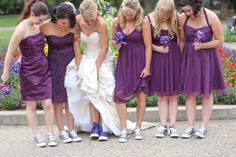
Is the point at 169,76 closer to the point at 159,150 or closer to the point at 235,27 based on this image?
the point at 159,150

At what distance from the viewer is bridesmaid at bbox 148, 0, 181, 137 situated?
19.2 ft

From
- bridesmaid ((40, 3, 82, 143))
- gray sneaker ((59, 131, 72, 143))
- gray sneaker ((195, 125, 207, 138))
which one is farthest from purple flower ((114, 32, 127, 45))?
gray sneaker ((195, 125, 207, 138))

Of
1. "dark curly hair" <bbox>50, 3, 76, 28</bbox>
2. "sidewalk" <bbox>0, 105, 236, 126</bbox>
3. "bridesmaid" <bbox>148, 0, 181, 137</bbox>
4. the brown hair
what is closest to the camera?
the brown hair

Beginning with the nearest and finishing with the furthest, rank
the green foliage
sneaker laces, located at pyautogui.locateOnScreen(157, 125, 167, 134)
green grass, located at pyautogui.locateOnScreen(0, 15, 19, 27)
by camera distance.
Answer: sneaker laces, located at pyautogui.locateOnScreen(157, 125, 167, 134)
the green foliage
green grass, located at pyautogui.locateOnScreen(0, 15, 19, 27)

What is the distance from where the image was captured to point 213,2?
38531 millimetres

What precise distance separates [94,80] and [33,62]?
0.77m

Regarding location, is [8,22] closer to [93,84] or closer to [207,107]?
[93,84]

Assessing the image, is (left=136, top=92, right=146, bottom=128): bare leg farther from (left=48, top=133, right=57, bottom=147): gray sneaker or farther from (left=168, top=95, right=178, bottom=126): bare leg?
(left=48, top=133, right=57, bottom=147): gray sneaker

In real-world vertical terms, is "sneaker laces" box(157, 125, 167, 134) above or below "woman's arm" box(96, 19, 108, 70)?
below

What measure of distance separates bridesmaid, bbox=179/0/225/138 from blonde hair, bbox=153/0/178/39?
0.35 feet

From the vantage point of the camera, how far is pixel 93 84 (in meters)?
5.91

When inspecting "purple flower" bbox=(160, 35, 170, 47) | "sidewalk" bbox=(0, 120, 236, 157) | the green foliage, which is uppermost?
"purple flower" bbox=(160, 35, 170, 47)

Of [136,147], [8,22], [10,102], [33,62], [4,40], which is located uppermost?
[33,62]

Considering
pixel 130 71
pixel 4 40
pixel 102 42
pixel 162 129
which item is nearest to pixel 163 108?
pixel 162 129
